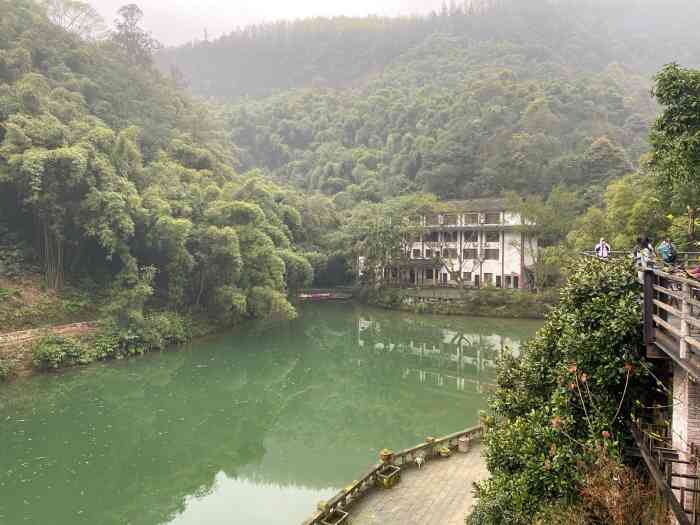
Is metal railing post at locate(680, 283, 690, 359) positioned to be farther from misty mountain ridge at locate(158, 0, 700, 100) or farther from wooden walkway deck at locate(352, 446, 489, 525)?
misty mountain ridge at locate(158, 0, 700, 100)

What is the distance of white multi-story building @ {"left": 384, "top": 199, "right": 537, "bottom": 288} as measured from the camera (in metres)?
41.1

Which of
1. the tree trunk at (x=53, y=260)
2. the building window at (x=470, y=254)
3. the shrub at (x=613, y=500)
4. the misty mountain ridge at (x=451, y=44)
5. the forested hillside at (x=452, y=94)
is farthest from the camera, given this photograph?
the misty mountain ridge at (x=451, y=44)

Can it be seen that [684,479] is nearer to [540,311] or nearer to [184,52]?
[540,311]

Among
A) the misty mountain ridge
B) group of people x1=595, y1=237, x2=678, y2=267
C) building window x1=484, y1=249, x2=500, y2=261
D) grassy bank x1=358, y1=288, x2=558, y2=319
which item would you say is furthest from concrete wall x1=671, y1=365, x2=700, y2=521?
the misty mountain ridge

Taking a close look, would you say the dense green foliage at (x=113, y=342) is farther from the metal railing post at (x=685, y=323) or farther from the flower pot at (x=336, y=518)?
the metal railing post at (x=685, y=323)

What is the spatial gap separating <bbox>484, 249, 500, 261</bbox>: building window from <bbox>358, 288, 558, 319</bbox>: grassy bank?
3690 mm

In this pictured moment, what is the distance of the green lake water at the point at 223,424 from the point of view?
1288 centimetres

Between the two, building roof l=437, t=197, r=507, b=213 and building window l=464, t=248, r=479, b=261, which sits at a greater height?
building roof l=437, t=197, r=507, b=213

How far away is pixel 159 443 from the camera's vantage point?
16266 mm

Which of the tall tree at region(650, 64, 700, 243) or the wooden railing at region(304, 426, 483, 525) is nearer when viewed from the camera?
the tall tree at region(650, 64, 700, 243)

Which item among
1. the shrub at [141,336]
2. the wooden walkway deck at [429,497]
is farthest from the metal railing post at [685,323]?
the shrub at [141,336]

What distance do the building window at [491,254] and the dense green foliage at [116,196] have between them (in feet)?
47.9

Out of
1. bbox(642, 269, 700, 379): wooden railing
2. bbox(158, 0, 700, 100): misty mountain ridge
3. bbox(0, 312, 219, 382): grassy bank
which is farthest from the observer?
bbox(158, 0, 700, 100): misty mountain ridge

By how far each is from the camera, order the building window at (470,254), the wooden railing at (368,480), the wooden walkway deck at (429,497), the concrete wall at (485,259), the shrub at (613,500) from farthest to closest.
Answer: the building window at (470,254)
the concrete wall at (485,259)
the wooden walkway deck at (429,497)
the wooden railing at (368,480)
the shrub at (613,500)
